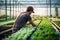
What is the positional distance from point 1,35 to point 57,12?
22322mm

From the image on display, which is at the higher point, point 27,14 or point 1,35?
point 27,14

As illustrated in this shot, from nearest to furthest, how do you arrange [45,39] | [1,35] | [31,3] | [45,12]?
1. [45,39]
2. [1,35]
3. [31,3]
4. [45,12]

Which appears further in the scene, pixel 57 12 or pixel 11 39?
pixel 57 12

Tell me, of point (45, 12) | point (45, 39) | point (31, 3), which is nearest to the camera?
point (45, 39)

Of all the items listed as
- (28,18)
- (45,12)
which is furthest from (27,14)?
(45,12)

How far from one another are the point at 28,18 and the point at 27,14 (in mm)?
105

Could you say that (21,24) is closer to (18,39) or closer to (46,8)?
(18,39)

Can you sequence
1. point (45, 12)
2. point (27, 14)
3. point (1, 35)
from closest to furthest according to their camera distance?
point (1, 35)
point (27, 14)
point (45, 12)

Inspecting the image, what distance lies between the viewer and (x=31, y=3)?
24.4 meters

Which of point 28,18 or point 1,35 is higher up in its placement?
point 28,18

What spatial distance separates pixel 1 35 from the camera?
3648 mm

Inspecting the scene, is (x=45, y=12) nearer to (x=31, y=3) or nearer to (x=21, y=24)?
(x=31, y=3)

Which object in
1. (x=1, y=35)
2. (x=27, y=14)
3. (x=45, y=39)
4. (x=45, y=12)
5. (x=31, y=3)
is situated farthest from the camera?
→ (x=45, y=12)

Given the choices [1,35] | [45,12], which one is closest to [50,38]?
[1,35]
